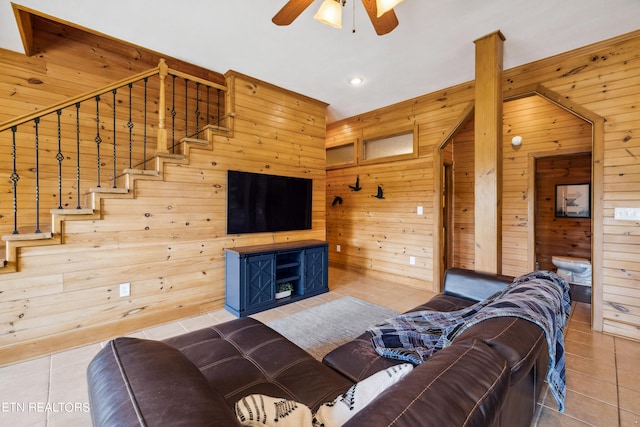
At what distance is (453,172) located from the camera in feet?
14.8

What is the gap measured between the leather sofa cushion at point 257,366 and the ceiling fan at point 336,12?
82.7 inches

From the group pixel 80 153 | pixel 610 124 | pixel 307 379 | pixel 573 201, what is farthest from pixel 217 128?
pixel 573 201

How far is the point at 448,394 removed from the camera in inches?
27.2

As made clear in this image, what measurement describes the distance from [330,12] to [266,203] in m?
2.24

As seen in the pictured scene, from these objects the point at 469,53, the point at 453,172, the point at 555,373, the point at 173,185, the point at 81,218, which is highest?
the point at 469,53

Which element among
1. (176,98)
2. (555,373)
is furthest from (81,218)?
(555,373)

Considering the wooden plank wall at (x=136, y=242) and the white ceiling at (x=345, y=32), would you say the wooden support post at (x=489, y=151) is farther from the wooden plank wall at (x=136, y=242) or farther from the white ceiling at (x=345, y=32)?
the wooden plank wall at (x=136, y=242)

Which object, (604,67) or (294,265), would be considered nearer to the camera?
(604,67)

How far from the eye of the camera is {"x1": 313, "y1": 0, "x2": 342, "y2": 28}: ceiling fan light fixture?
185 cm

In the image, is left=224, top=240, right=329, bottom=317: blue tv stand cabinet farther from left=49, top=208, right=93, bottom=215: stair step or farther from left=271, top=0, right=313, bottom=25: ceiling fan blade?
left=271, top=0, right=313, bottom=25: ceiling fan blade

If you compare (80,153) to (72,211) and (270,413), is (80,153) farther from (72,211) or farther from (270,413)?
(270,413)

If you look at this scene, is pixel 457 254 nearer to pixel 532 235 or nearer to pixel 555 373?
pixel 532 235

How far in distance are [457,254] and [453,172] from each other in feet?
4.42

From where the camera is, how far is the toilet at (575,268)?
13.0 ft
